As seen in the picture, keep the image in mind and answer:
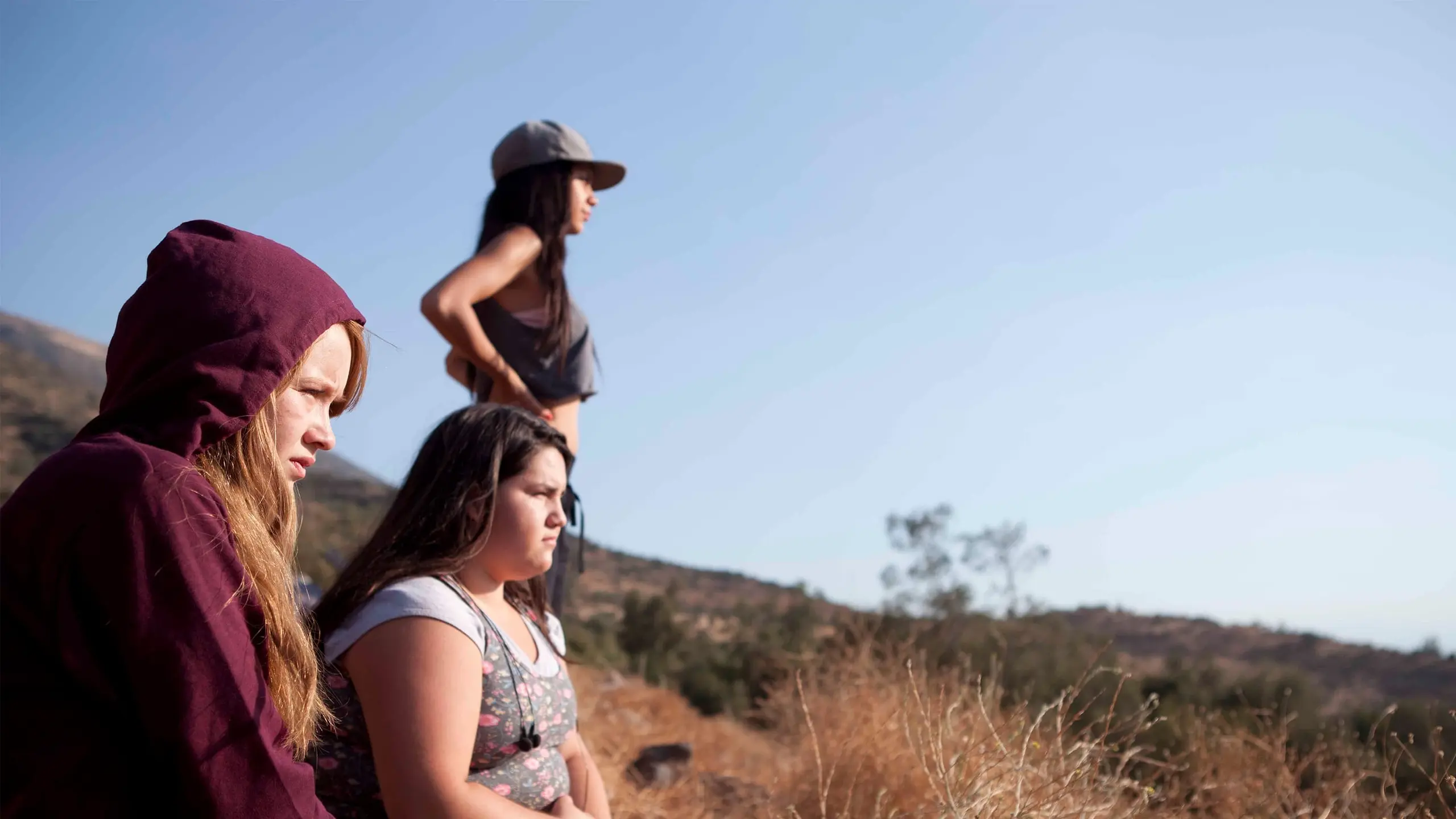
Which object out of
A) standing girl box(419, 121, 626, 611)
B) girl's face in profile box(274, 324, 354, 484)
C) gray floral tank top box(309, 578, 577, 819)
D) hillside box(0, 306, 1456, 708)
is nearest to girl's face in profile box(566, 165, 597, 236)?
standing girl box(419, 121, 626, 611)

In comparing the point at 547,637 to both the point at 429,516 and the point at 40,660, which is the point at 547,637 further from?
the point at 40,660

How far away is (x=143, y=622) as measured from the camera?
1186mm

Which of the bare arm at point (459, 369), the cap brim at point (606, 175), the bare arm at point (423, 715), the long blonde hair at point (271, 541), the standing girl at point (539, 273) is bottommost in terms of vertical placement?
the bare arm at point (423, 715)

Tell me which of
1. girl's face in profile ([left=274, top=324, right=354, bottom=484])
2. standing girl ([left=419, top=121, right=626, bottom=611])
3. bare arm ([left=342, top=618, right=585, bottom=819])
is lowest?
bare arm ([left=342, top=618, right=585, bottom=819])

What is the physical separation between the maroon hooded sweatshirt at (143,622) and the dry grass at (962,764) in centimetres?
123

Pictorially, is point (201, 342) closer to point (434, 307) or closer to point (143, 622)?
point (143, 622)

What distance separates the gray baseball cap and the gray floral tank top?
141 cm

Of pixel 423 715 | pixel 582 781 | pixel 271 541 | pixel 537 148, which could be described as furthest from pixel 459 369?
pixel 271 541

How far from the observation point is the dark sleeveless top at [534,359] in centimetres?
314

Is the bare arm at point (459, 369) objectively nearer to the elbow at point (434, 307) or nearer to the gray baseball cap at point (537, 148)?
the elbow at point (434, 307)

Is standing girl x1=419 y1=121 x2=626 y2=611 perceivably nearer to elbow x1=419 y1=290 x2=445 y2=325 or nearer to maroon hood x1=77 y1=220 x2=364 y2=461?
elbow x1=419 y1=290 x2=445 y2=325

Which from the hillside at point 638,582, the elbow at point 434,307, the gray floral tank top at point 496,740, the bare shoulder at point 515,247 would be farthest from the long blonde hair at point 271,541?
the hillside at point 638,582

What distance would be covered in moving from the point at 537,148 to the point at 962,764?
207cm

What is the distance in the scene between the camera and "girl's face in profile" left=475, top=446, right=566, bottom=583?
2.41 meters
